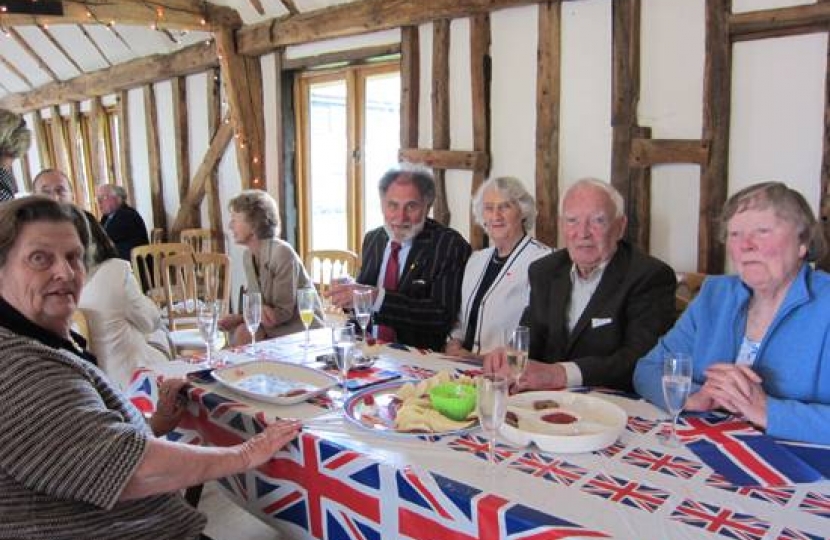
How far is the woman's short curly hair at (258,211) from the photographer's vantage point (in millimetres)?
3426

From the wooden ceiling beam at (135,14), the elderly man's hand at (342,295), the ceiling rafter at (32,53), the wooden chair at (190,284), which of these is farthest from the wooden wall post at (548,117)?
the ceiling rafter at (32,53)

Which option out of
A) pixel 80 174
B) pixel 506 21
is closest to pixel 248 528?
pixel 506 21

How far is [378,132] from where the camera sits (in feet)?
16.7

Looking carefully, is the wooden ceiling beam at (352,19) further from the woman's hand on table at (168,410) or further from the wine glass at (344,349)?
the woman's hand on table at (168,410)

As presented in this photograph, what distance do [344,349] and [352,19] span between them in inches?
140

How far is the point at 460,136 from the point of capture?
434 cm

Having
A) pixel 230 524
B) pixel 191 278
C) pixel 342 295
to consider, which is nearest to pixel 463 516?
pixel 342 295

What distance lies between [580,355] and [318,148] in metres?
4.00

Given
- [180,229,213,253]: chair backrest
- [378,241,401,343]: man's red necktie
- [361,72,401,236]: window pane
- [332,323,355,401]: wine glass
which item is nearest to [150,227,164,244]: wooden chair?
Result: [180,229,213,253]: chair backrest

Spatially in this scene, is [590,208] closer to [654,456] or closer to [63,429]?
[654,456]

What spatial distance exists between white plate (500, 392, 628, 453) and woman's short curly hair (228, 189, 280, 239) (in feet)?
6.87

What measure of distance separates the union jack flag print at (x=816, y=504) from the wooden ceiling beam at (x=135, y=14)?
550cm

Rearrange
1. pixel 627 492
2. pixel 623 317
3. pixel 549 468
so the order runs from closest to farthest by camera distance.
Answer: pixel 627 492
pixel 549 468
pixel 623 317

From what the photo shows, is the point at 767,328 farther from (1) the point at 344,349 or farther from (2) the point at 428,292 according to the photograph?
(2) the point at 428,292
